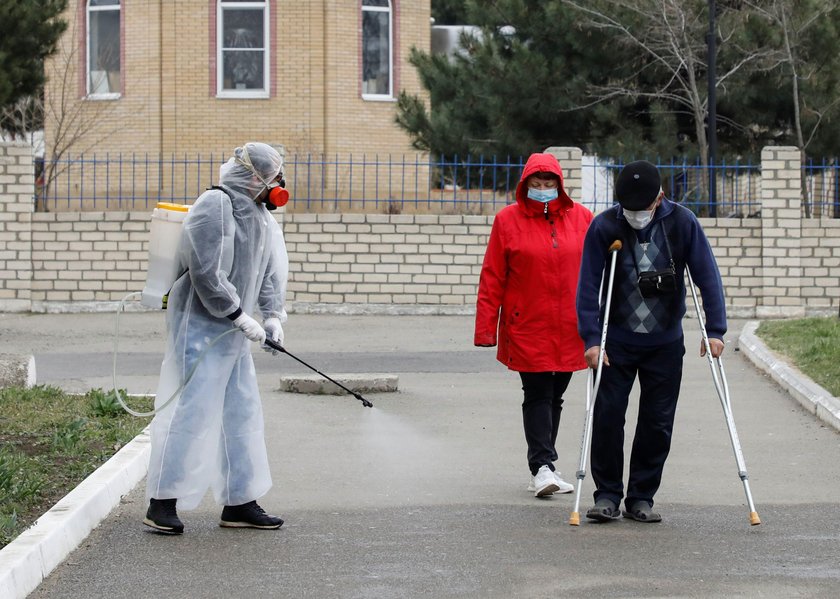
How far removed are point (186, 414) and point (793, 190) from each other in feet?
45.8

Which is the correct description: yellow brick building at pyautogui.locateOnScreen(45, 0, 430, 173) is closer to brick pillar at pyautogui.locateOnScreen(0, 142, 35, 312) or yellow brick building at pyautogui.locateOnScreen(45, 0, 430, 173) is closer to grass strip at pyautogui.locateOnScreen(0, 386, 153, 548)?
brick pillar at pyautogui.locateOnScreen(0, 142, 35, 312)

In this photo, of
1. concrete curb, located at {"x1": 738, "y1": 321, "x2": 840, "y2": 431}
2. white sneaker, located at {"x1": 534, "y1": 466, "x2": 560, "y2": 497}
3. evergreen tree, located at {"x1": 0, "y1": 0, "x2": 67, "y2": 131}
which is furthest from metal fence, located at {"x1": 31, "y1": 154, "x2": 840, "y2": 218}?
white sneaker, located at {"x1": 534, "y1": 466, "x2": 560, "y2": 497}

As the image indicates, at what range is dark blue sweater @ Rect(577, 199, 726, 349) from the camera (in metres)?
7.02

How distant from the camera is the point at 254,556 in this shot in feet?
20.9

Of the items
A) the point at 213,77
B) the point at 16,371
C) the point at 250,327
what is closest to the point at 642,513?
the point at 250,327

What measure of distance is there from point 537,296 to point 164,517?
2246 millimetres

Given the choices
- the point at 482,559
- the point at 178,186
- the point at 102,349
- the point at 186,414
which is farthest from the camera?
the point at 178,186

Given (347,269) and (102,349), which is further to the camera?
(347,269)

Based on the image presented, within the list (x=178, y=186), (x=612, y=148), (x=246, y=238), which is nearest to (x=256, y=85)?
(x=178, y=186)

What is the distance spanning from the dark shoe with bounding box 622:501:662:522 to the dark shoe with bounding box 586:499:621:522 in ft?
0.25

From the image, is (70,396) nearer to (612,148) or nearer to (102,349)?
(102,349)

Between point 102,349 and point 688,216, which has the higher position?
point 688,216

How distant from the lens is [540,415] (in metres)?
7.80

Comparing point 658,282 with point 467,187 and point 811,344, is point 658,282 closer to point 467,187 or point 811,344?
point 811,344
